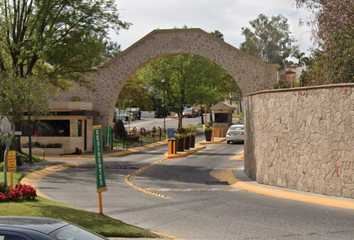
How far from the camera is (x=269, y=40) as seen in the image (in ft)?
272

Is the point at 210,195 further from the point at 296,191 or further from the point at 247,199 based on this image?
the point at 296,191

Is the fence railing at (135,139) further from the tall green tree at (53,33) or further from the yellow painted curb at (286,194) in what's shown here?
the yellow painted curb at (286,194)

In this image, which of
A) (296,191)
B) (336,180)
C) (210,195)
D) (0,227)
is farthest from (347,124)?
(0,227)

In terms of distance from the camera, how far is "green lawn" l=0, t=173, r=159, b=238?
374 inches

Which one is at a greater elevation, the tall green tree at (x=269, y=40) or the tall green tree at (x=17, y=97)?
the tall green tree at (x=269, y=40)

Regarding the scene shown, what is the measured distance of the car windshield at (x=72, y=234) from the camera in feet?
15.2

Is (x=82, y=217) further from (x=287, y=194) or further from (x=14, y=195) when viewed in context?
(x=287, y=194)

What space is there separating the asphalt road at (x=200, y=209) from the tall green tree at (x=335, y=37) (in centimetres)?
629

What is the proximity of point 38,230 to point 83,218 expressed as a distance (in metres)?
5.88

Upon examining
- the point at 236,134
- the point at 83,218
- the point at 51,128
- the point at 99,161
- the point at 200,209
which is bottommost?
the point at 200,209

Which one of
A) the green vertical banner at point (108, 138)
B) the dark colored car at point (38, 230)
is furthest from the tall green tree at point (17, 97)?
the green vertical banner at point (108, 138)

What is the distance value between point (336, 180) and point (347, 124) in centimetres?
163

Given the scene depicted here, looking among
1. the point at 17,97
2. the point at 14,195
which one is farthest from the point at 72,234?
the point at 17,97

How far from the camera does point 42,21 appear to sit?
28.0 meters
